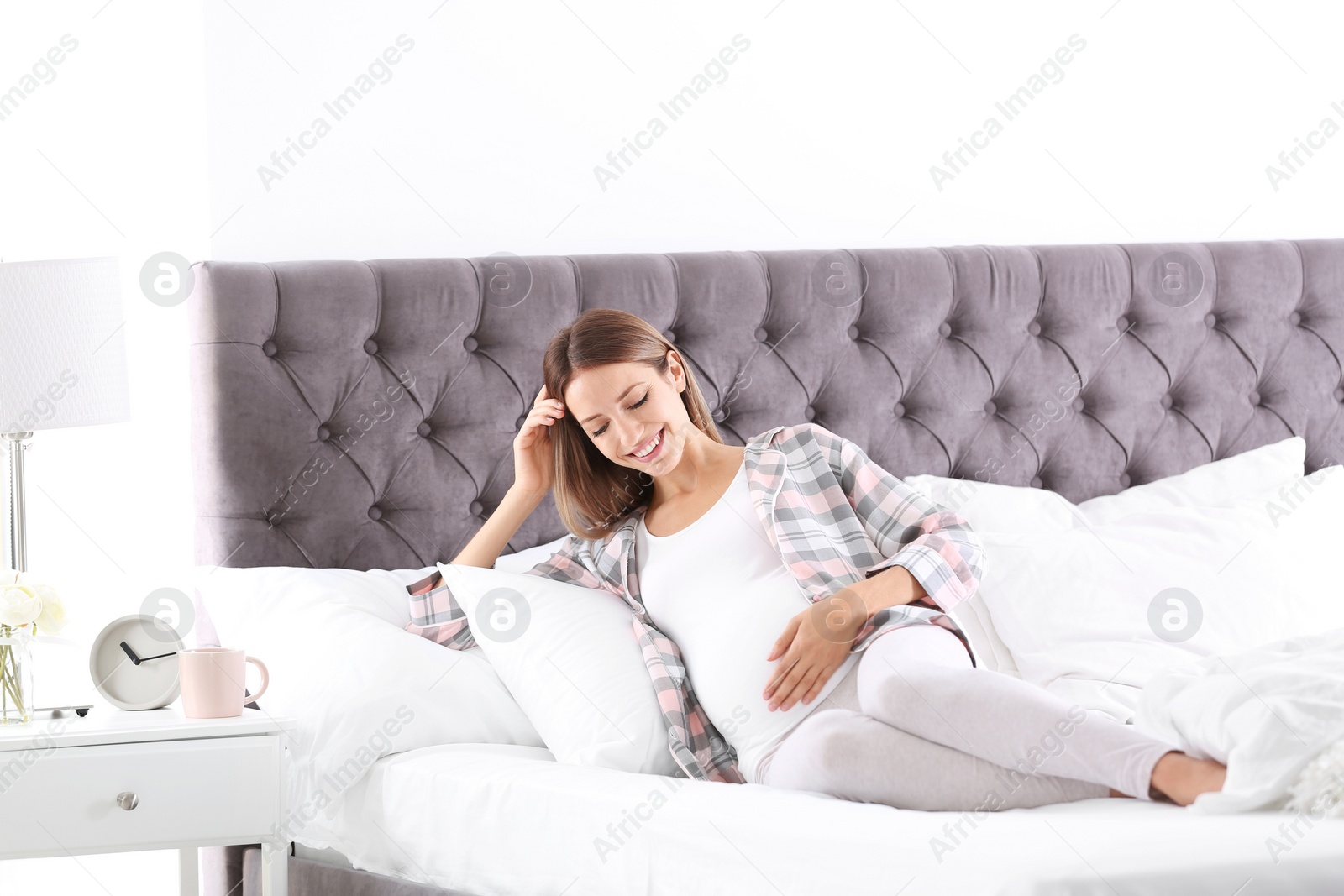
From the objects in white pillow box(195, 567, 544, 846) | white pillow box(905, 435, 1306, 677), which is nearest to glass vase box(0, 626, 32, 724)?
white pillow box(195, 567, 544, 846)

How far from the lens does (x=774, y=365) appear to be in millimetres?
2170

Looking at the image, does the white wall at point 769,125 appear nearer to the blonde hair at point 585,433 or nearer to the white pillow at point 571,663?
the blonde hair at point 585,433

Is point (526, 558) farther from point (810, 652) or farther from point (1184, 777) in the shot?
point (1184, 777)

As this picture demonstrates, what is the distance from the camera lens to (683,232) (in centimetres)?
232

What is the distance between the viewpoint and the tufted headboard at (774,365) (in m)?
1.96

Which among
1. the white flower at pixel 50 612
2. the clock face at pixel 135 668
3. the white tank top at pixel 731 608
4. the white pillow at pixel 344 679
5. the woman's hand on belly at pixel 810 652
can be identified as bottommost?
the woman's hand on belly at pixel 810 652

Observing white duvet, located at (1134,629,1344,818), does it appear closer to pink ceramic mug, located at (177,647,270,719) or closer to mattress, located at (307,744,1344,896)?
mattress, located at (307,744,1344,896)

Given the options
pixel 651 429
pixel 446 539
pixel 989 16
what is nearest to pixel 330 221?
pixel 446 539

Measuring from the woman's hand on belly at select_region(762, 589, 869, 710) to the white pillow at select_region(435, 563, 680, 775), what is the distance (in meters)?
0.18

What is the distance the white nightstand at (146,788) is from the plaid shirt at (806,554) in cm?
32

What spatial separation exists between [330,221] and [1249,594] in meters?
1.65

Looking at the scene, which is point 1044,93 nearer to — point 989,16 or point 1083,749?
point 989,16

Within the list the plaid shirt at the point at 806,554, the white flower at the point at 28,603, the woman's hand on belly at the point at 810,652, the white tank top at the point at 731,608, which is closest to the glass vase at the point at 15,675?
the white flower at the point at 28,603

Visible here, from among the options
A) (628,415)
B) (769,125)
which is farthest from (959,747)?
(769,125)
